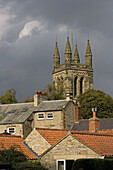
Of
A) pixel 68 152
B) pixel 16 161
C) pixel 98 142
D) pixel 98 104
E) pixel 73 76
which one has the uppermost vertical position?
pixel 73 76

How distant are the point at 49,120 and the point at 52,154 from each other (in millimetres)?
32793

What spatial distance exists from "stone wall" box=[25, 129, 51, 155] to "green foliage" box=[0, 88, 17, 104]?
1870 inches

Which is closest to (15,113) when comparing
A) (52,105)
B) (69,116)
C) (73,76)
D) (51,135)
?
(52,105)

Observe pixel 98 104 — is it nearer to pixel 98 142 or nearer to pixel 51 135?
pixel 51 135

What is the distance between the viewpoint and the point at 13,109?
6378cm

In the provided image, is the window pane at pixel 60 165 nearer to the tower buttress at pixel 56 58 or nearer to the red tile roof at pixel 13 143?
the red tile roof at pixel 13 143

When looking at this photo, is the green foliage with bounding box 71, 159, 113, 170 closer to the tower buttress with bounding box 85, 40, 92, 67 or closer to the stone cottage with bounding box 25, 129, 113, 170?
the stone cottage with bounding box 25, 129, 113, 170

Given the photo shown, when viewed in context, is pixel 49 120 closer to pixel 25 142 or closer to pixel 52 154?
pixel 25 142

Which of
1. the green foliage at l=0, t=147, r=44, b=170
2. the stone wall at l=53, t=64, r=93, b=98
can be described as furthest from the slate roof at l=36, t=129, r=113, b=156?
the stone wall at l=53, t=64, r=93, b=98

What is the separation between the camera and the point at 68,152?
27.1m

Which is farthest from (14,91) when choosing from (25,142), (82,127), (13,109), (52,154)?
(52,154)

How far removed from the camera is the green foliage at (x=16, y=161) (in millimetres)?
27422

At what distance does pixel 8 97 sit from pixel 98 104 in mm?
20165

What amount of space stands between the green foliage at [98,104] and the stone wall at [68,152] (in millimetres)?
60189
